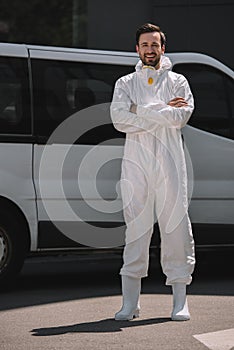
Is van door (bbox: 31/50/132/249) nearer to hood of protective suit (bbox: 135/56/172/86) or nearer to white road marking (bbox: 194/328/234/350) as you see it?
hood of protective suit (bbox: 135/56/172/86)

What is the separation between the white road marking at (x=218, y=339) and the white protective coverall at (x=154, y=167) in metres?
0.71

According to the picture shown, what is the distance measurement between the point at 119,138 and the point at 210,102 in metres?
0.97

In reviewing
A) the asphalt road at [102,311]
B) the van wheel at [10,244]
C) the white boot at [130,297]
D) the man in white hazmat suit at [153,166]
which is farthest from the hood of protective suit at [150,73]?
the van wheel at [10,244]

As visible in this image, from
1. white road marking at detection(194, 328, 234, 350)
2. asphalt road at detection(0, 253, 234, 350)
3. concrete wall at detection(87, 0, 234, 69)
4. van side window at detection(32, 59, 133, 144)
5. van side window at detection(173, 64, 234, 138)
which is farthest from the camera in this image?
concrete wall at detection(87, 0, 234, 69)

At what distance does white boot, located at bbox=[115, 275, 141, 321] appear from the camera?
28.0ft

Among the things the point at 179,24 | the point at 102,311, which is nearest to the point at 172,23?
the point at 179,24

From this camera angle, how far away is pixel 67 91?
34.4 feet

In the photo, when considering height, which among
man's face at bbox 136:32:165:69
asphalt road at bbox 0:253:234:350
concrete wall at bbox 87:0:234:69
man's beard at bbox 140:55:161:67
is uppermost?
concrete wall at bbox 87:0:234:69

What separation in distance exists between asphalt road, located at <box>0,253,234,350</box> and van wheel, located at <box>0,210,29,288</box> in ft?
0.61

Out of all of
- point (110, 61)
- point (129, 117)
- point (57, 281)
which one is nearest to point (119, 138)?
point (110, 61)

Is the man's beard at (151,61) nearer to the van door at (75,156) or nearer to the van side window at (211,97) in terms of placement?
the van door at (75,156)

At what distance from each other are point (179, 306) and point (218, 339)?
84 cm

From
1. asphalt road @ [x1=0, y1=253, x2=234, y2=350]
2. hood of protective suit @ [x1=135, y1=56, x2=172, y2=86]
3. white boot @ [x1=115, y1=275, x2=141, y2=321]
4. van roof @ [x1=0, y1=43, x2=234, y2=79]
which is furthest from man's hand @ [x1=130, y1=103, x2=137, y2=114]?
van roof @ [x1=0, y1=43, x2=234, y2=79]

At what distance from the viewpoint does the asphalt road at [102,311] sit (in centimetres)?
768
